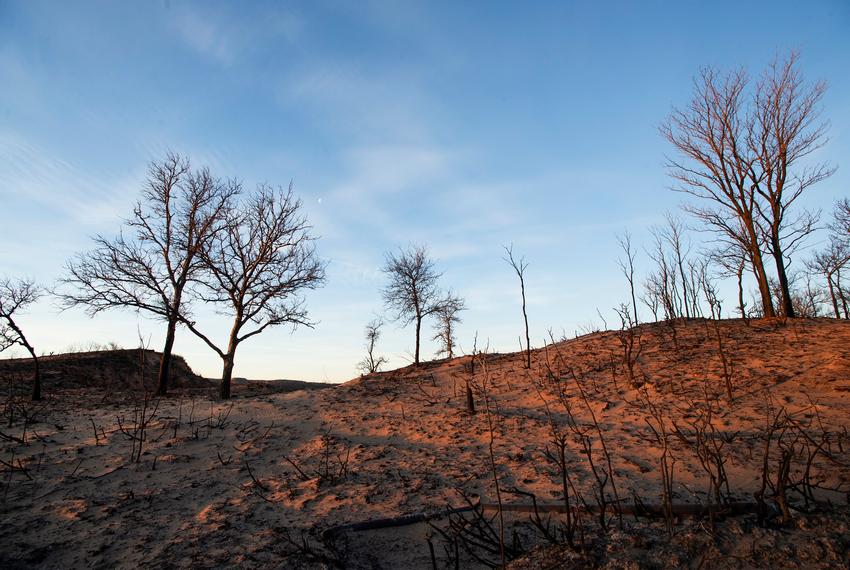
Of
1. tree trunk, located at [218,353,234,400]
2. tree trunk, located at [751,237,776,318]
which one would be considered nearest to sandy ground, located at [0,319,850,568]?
tree trunk, located at [218,353,234,400]

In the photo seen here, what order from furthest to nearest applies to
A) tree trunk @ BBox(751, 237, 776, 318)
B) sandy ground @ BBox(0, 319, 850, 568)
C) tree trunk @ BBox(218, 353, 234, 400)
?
1. tree trunk @ BBox(751, 237, 776, 318)
2. tree trunk @ BBox(218, 353, 234, 400)
3. sandy ground @ BBox(0, 319, 850, 568)

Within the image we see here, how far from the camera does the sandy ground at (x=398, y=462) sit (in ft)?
12.6

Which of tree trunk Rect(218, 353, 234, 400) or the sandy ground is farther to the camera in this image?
tree trunk Rect(218, 353, 234, 400)

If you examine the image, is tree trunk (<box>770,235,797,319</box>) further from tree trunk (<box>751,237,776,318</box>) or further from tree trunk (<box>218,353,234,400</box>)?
Result: tree trunk (<box>218,353,234,400</box>)

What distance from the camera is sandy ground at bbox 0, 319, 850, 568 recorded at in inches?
151

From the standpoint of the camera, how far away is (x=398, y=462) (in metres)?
6.60

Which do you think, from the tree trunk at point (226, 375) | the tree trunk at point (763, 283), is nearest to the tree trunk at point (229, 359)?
the tree trunk at point (226, 375)

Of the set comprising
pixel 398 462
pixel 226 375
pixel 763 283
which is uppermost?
pixel 763 283

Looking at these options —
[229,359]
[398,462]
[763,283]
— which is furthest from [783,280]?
[229,359]

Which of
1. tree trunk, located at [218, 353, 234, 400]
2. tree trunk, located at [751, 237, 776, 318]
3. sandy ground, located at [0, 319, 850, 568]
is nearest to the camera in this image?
sandy ground, located at [0, 319, 850, 568]

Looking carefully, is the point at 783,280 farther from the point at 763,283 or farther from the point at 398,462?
the point at 398,462

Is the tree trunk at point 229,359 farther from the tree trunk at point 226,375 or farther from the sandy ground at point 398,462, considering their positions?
the sandy ground at point 398,462

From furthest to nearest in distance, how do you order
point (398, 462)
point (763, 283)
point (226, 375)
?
point (763, 283) → point (226, 375) → point (398, 462)

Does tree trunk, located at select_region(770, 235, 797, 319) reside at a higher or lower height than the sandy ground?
higher
